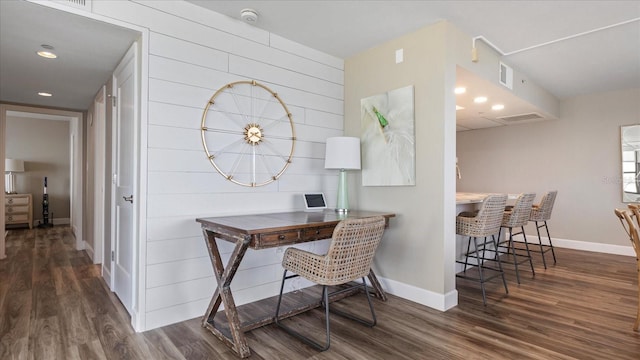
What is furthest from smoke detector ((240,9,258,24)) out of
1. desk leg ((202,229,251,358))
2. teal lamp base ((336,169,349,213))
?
desk leg ((202,229,251,358))

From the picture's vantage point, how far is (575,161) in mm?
5145

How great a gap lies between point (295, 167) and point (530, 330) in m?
2.22

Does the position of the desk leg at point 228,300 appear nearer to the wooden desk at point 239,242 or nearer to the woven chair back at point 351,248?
the wooden desk at point 239,242

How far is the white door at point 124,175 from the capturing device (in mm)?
2520

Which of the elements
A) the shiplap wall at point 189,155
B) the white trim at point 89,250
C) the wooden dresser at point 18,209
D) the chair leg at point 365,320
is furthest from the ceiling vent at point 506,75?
the wooden dresser at point 18,209

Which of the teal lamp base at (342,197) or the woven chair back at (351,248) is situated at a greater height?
the teal lamp base at (342,197)

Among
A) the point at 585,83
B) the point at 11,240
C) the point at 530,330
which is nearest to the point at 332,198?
the point at 530,330

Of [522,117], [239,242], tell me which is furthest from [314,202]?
[522,117]

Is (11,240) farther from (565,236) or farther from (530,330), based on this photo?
(565,236)

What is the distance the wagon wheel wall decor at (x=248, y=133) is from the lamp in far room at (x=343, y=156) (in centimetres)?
37

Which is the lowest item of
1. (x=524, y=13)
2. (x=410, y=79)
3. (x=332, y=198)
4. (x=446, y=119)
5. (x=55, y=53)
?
(x=332, y=198)

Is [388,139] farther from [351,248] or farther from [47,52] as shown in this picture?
[47,52]

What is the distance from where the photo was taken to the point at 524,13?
259 cm

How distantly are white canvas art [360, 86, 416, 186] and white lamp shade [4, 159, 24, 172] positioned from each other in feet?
24.8
